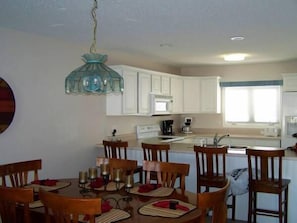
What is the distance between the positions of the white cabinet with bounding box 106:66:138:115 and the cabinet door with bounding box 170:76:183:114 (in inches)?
56.6

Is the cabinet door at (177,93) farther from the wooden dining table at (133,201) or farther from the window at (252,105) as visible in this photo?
the wooden dining table at (133,201)

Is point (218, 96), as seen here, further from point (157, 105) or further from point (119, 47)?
point (119, 47)

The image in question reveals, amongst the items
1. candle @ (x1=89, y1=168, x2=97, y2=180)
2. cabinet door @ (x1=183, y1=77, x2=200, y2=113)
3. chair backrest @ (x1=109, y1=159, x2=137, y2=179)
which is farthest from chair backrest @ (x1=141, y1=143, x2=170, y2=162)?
cabinet door @ (x1=183, y1=77, x2=200, y2=113)

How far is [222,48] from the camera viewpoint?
5.00m

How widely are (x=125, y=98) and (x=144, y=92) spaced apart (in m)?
0.52

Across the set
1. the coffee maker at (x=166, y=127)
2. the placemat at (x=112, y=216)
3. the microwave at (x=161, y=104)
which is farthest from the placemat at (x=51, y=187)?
the coffee maker at (x=166, y=127)

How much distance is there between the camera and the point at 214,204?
75.9 inches

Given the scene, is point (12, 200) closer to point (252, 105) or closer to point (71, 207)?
point (71, 207)

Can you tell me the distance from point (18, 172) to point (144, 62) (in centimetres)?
354

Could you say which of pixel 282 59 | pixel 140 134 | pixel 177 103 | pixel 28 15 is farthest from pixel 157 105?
pixel 28 15

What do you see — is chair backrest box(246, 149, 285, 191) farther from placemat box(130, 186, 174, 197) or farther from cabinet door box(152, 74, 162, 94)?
cabinet door box(152, 74, 162, 94)

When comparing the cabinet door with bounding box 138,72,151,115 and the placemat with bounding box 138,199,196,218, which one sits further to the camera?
the cabinet door with bounding box 138,72,151,115

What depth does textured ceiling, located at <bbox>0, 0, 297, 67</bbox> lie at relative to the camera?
293 centimetres

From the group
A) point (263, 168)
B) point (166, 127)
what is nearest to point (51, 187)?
point (263, 168)
